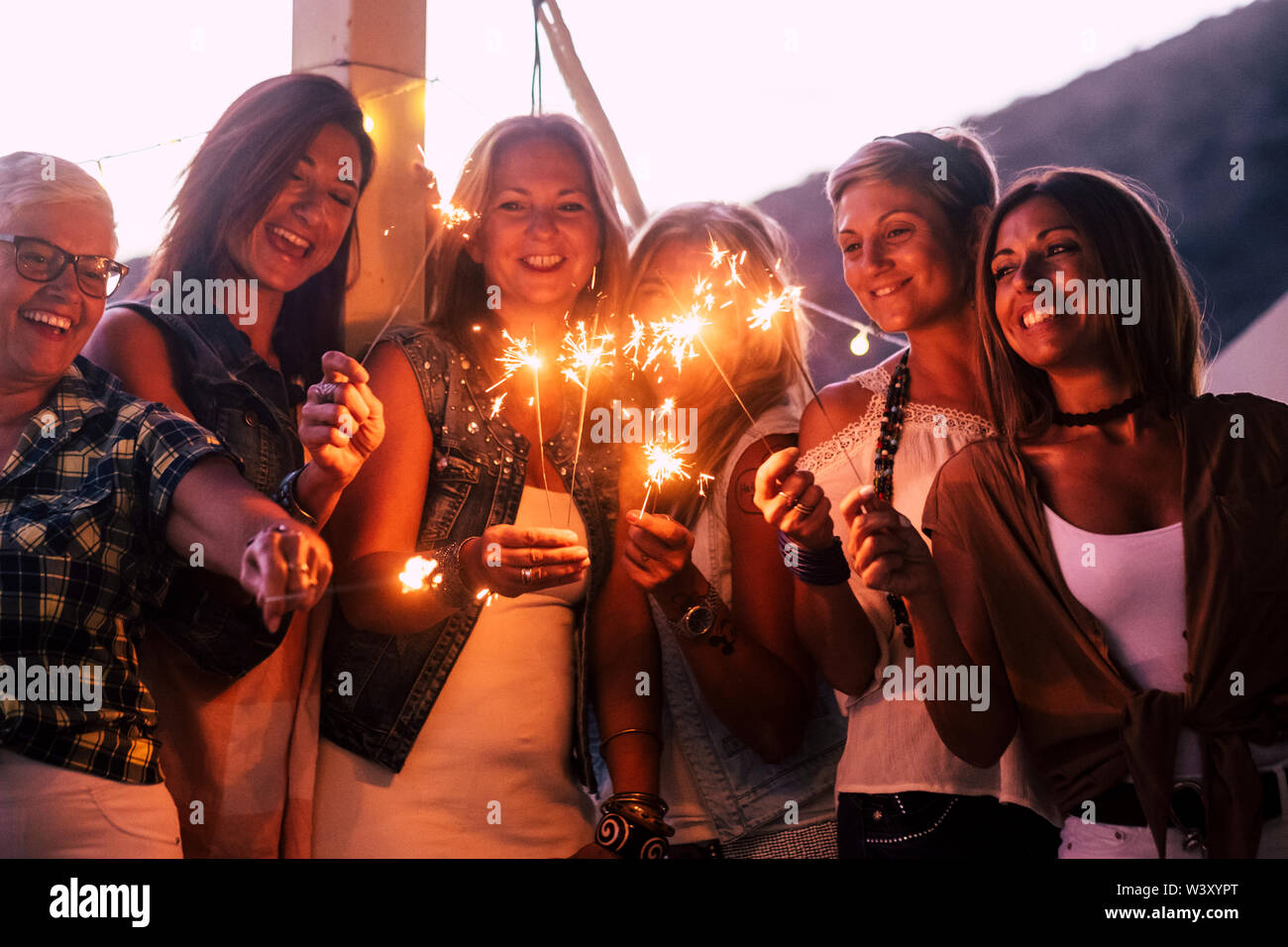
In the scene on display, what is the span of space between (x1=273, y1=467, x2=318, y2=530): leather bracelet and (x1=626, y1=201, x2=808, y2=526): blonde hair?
72 cm

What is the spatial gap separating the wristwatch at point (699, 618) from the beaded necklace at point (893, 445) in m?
0.33

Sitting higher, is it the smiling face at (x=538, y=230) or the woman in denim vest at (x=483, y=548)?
the smiling face at (x=538, y=230)

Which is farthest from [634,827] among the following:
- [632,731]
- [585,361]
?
[585,361]

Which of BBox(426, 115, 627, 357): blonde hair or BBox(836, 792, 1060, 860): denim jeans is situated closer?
BBox(836, 792, 1060, 860): denim jeans

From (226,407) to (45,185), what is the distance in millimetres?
506

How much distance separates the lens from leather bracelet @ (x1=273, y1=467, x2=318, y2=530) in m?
1.94

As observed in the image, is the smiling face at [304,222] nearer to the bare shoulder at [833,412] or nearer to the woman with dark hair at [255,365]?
the woman with dark hair at [255,365]

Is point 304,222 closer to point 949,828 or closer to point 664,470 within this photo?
point 664,470

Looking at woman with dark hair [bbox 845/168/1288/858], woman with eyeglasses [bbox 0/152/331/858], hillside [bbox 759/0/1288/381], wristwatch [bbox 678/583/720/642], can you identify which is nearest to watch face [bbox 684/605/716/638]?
wristwatch [bbox 678/583/720/642]

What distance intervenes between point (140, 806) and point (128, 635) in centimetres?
29

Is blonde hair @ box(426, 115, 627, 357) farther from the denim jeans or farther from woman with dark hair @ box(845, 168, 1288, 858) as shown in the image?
the denim jeans

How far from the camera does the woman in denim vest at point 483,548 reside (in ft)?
6.68

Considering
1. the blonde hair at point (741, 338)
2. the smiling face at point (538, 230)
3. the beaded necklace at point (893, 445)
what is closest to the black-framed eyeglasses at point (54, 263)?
the smiling face at point (538, 230)

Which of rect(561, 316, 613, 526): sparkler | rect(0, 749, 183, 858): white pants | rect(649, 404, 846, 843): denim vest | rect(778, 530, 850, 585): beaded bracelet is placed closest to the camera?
rect(0, 749, 183, 858): white pants
